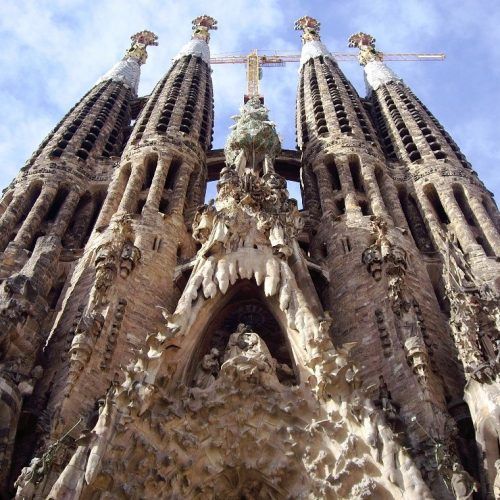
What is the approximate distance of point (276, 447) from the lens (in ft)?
38.3

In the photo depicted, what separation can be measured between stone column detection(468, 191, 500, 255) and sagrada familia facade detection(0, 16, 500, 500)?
0.08 meters

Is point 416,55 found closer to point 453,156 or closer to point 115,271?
point 453,156

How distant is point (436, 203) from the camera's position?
2266 centimetres

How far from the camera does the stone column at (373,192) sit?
68.5ft

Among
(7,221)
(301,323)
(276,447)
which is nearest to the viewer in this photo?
(276,447)

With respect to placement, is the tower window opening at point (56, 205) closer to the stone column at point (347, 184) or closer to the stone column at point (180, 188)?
the stone column at point (180, 188)

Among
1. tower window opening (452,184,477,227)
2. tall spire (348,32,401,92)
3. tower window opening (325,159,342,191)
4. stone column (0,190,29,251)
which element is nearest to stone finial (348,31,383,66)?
tall spire (348,32,401,92)

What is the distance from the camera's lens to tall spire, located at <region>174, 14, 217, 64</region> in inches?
1460

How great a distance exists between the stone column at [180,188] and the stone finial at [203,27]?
60.8 ft

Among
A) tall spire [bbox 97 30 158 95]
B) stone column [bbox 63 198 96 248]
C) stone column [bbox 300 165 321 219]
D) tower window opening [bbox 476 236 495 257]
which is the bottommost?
tower window opening [bbox 476 236 495 257]

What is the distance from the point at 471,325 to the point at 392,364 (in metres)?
1.89

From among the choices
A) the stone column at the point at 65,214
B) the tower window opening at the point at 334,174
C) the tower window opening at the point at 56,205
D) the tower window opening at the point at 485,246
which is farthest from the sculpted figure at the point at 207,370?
the tower window opening at the point at 334,174

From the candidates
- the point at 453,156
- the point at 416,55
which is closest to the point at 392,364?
the point at 453,156

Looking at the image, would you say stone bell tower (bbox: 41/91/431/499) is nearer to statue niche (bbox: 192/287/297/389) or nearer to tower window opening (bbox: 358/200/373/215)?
statue niche (bbox: 192/287/297/389)
